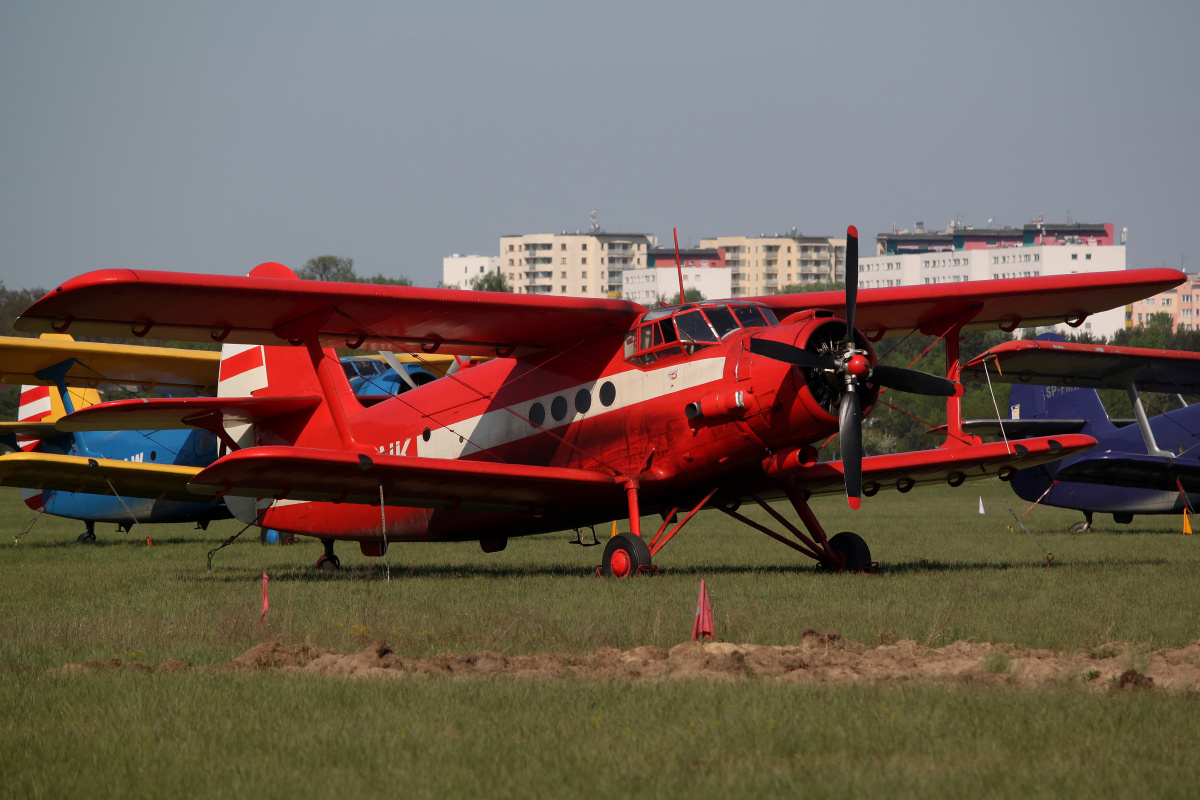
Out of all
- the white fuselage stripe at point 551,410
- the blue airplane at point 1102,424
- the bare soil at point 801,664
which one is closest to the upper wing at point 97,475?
the white fuselage stripe at point 551,410

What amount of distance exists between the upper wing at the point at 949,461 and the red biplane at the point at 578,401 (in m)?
0.04

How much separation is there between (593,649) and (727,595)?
3.63 metres

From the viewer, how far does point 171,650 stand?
31.6 feet

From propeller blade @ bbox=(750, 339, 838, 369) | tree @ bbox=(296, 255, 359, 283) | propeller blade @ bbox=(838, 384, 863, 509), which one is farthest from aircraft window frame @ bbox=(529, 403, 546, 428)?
tree @ bbox=(296, 255, 359, 283)

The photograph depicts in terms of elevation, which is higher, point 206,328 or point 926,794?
point 206,328

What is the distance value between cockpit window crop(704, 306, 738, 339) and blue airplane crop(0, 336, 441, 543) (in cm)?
752

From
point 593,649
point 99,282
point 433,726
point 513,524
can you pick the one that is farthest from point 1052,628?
point 99,282

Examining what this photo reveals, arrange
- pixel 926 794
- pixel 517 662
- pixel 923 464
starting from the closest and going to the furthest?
pixel 926 794 < pixel 517 662 < pixel 923 464

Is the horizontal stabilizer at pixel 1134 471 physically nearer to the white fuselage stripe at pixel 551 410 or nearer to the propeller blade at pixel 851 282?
the propeller blade at pixel 851 282

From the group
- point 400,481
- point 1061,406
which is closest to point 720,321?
point 400,481

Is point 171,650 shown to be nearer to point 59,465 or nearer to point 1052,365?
point 59,465

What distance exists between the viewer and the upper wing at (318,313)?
13172 mm

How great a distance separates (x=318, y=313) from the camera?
14.9 meters

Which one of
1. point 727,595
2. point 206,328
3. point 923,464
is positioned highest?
point 206,328
